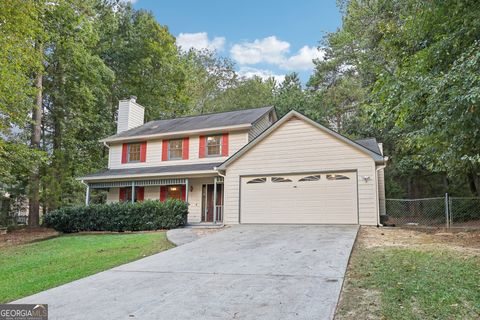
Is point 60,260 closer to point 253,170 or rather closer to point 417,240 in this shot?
point 253,170

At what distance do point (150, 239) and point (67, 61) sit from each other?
14.8 metres

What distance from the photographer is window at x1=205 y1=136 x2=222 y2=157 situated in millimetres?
16656

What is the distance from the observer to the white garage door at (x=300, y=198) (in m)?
12.4

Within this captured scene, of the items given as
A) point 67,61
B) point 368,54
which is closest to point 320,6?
point 368,54

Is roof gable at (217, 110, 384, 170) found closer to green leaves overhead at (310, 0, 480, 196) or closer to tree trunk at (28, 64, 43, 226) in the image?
green leaves overhead at (310, 0, 480, 196)

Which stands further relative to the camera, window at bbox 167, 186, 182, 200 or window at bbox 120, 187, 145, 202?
window at bbox 120, 187, 145, 202

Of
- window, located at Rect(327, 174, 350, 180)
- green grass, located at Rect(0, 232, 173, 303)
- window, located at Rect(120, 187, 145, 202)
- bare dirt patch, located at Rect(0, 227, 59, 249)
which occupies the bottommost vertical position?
bare dirt patch, located at Rect(0, 227, 59, 249)

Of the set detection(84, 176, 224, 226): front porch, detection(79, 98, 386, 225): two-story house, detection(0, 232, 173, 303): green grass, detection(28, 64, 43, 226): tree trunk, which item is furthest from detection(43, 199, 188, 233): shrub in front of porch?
detection(28, 64, 43, 226): tree trunk

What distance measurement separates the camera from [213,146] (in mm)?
16781

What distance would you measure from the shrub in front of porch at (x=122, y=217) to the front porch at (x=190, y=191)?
69.9 inches

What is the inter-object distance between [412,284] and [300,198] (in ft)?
27.5

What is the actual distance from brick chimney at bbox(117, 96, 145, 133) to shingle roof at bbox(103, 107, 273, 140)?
62 centimetres

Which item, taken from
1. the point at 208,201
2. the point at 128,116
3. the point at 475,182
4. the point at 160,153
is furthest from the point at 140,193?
the point at 475,182

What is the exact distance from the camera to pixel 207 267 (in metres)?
6.38
